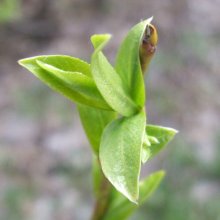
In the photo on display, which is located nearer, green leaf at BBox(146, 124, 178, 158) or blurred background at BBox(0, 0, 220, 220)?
green leaf at BBox(146, 124, 178, 158)

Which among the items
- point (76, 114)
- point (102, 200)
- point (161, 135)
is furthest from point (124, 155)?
point (76, 114)

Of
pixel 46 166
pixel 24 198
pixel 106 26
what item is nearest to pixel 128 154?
pixel 24 198

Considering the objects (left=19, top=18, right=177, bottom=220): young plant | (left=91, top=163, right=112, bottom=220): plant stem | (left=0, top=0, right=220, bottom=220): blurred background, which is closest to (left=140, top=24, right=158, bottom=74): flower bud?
(left=19, top=18, right=177, bottom=220): young plant

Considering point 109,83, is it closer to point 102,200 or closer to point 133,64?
point 133,64

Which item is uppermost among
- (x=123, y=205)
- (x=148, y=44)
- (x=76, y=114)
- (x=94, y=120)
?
(x=148, y=44)

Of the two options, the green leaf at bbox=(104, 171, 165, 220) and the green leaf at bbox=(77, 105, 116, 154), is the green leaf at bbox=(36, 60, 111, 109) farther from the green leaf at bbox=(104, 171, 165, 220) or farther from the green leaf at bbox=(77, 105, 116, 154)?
the green leaf at bbox=(104, 171, 165, 220)

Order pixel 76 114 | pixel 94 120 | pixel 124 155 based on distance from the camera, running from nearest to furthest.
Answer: pixel 124 155
pixel 94 120
pixel 76 114
